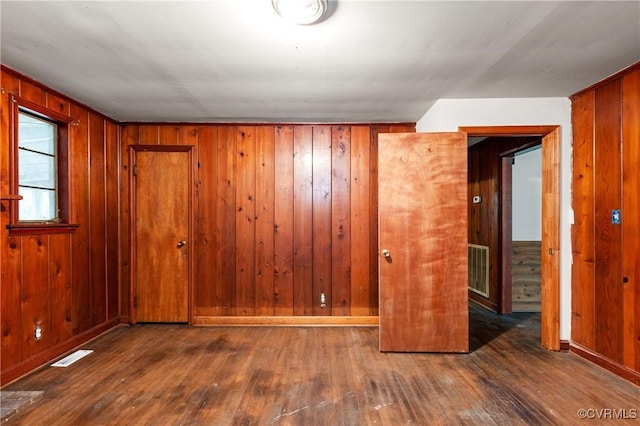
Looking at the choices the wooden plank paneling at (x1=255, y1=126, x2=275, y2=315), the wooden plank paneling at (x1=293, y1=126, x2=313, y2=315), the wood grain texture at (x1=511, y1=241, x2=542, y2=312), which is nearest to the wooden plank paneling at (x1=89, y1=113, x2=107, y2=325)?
the wooden plank paneling at (x1=255, y1=126, x2=275, y2=315)

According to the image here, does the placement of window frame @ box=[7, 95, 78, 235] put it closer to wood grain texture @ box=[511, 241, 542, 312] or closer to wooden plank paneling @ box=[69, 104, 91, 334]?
wooden plank paneling @ box=[69, 104, 91, 334]

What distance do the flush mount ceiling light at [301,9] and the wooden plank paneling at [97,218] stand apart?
2550mm

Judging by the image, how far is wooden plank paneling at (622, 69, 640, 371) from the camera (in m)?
2.27

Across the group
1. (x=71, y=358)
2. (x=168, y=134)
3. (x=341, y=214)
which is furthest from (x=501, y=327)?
(x=168, y=134)

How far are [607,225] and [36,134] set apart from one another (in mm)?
4620

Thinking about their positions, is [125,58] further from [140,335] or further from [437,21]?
[140,335]

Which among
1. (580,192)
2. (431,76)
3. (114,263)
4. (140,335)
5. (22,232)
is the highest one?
(431,76)

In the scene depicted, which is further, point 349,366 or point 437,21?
point 349,366

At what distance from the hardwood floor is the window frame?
110cm

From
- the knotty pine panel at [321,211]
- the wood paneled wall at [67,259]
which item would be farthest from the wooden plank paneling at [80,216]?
the knotty pine panel at [321,211]

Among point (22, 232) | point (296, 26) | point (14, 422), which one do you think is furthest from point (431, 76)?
point (14, 422)

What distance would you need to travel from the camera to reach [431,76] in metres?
2.40

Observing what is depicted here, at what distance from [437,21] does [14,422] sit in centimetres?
327

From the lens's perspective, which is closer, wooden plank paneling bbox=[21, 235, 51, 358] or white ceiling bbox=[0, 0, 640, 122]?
white ceiling bbox=[0, 0, 640, 122]
